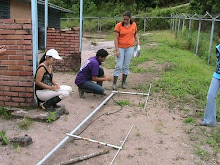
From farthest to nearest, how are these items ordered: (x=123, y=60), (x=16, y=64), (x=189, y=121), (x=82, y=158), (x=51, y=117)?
(x=123, y=60) → (x=189, y=121) → (x=16, y=64) → (x=51, y=117) → (x=82, y=158)

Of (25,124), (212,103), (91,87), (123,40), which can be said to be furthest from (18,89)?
(212,103)

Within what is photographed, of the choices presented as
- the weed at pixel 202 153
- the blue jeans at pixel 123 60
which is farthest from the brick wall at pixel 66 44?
the weed at pixel 202 153

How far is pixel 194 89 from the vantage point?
19.6 ft

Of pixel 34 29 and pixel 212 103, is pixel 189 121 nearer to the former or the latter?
pixel 212 103

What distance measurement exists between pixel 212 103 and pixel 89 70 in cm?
244

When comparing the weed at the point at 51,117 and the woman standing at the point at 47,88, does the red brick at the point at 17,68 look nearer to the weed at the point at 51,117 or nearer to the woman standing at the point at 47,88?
the woman standing at the point at 47,88

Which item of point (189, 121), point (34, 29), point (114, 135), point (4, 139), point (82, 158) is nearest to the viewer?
point (82, 158)

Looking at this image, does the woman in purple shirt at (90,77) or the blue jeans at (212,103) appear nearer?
the blue jeans at (212,103)

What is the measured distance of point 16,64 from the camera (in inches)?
165

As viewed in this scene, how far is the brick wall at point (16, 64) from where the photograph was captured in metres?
4.08

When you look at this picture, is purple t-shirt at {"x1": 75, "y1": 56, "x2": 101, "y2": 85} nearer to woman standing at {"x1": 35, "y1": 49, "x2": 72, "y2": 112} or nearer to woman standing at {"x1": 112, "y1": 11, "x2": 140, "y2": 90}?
woman standing at {"x1": 112, "y1": 11, "x2": 140, "y2": 90}

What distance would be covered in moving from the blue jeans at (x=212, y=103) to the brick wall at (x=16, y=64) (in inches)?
114

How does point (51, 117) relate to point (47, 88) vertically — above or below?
below

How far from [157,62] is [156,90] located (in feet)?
10.8
